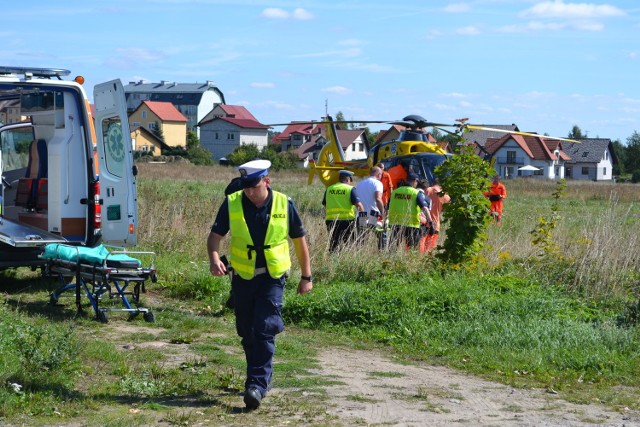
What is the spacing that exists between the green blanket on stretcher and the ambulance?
482 mm

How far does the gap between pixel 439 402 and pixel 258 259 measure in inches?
73.5

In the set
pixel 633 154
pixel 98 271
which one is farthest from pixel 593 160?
pixel 98 271

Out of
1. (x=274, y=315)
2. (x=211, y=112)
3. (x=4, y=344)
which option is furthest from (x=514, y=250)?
(x=211, y=112)

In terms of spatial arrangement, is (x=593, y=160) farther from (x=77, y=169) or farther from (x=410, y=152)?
(x=77, y=169)

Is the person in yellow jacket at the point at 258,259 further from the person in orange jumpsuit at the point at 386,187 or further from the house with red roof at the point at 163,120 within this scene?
the house with red roof at the point at 163,120

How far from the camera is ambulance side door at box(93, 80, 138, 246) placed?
1189cm

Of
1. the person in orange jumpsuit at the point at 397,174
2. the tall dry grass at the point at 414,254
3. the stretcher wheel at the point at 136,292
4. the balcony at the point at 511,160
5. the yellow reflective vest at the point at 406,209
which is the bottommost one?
the stretcher wheel at the point at 136,292

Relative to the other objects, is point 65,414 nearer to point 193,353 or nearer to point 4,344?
point 4,344

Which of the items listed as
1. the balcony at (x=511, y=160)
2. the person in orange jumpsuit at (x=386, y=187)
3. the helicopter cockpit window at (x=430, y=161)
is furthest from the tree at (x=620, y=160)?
the person in orange jumpsuit at (x=386, y=187)

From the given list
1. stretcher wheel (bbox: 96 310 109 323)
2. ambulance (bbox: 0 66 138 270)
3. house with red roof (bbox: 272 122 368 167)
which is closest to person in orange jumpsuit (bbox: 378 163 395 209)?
ambulance (bbox: 0 66 138 270)

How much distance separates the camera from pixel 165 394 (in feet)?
24.2

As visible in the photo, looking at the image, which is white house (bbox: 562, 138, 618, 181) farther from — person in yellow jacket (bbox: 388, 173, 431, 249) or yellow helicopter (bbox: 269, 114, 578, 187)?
person in yellow jacket (bbox: 388, 173, 431, 249)

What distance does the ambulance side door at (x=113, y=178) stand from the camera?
11.9 meters

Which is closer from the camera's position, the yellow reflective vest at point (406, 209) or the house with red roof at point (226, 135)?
the yellow reflective vest at point (406, 209)
